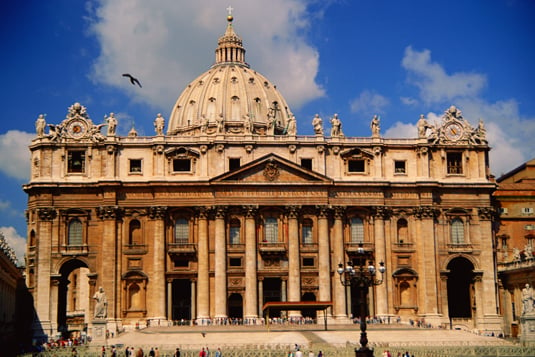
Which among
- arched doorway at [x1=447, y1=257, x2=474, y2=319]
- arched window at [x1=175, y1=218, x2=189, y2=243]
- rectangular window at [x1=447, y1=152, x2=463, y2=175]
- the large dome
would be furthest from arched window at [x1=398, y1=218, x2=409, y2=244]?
the large dome

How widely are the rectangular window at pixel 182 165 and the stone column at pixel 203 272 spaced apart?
503 cm

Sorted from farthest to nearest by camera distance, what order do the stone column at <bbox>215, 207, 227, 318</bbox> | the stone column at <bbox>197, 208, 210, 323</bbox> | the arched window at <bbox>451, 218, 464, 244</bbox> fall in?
the arched window at <bbox>451, 218, 464, 244</bbox> < the stone column at <bbox>197, 208, 210, 323</bbox> < the stone column at <bbox>215, 207, 227, 318</bbox>

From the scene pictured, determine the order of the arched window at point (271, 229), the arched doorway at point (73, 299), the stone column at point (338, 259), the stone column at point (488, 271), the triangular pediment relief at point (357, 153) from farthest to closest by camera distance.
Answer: the triangular pediment relief at point (357, 153)
the arched window at point (271, 229)
the stone column at point (488, 271)
the arched doorway at point (73, 299)
the stone column at point (338, 259)

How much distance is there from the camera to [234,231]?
308 feet

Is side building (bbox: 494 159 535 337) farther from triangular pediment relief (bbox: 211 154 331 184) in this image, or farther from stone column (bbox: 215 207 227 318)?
stone column (bbox: 215 207 227 318)

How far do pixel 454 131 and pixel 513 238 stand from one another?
47.9 feet

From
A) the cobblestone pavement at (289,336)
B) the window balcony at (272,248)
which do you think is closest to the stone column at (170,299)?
the cobblestone pavement at (289,336)

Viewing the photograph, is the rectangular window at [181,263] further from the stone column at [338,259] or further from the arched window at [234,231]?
the stone column at [338,259]

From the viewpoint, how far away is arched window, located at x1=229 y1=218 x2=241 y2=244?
93750mm

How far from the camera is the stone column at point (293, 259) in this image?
91812mm

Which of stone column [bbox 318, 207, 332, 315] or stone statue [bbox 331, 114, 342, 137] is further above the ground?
stone statue [bbox 331, 114, 342, 137]

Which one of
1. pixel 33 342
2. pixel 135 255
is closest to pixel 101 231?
pixel 135 255

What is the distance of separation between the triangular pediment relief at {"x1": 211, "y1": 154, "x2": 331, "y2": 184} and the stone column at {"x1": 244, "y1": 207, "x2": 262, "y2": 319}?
340cm

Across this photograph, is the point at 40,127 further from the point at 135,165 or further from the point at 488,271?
the point at 488,271
